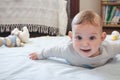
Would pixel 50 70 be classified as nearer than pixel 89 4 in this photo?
Yes

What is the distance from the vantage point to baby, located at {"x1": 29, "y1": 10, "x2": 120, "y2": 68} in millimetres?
747

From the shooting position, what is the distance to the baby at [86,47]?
747 mm

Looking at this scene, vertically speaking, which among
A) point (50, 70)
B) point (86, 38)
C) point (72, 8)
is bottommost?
point (50, 70)

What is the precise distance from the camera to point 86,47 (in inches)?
29.5

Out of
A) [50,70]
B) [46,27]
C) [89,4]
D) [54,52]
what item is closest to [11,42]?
[54,52]

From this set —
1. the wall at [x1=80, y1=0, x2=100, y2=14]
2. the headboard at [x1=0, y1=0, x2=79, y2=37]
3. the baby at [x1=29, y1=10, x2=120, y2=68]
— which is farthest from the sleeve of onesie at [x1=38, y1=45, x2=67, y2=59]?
the wall at [x1=80, y1=0, x2=100, y2=14]

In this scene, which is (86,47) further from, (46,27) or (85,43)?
(46,27)

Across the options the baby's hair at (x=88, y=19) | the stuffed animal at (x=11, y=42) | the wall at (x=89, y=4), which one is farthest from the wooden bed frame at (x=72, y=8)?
the baby's hair at (x=88, y=19)

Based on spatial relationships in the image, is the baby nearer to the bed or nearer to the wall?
the bed

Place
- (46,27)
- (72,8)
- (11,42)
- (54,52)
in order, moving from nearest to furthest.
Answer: (54,52), (11,42), (46,27), (72,8)

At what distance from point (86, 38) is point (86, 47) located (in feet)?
0.10

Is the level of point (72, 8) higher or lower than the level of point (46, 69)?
higher

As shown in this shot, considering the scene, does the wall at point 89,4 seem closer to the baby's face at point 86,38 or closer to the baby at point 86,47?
the baby at point 86,47

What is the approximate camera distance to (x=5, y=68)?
0.80 metres
